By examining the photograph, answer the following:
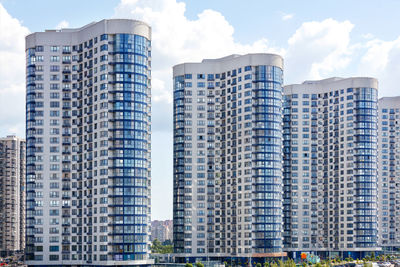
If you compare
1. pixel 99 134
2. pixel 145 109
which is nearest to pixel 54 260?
pixel 99 134

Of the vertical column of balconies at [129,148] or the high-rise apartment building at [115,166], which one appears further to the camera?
the high-rise apartment building at [115,166]

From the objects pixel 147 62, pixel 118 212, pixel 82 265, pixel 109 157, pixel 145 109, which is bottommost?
pixel 82 265

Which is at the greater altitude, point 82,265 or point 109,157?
point 109,157

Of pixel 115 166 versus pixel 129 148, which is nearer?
pixel 115 166

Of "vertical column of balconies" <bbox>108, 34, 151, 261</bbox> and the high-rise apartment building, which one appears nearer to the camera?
"vertical column of balconies" <bbox>108, 34, 151, 261</bbox>

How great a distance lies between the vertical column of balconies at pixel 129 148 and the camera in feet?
619

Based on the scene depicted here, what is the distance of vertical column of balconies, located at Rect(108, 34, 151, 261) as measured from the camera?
619 ft

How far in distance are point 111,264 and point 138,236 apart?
10415 millimetres

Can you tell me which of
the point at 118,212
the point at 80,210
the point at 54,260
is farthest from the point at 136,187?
the point at 54,260

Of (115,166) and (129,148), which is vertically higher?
(129,148)

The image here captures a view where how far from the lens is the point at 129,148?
7525 inches

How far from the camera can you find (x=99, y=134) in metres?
195

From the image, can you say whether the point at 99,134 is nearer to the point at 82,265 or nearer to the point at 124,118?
the point at 124,118

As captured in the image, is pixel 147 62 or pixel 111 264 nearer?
pixel 111 264
